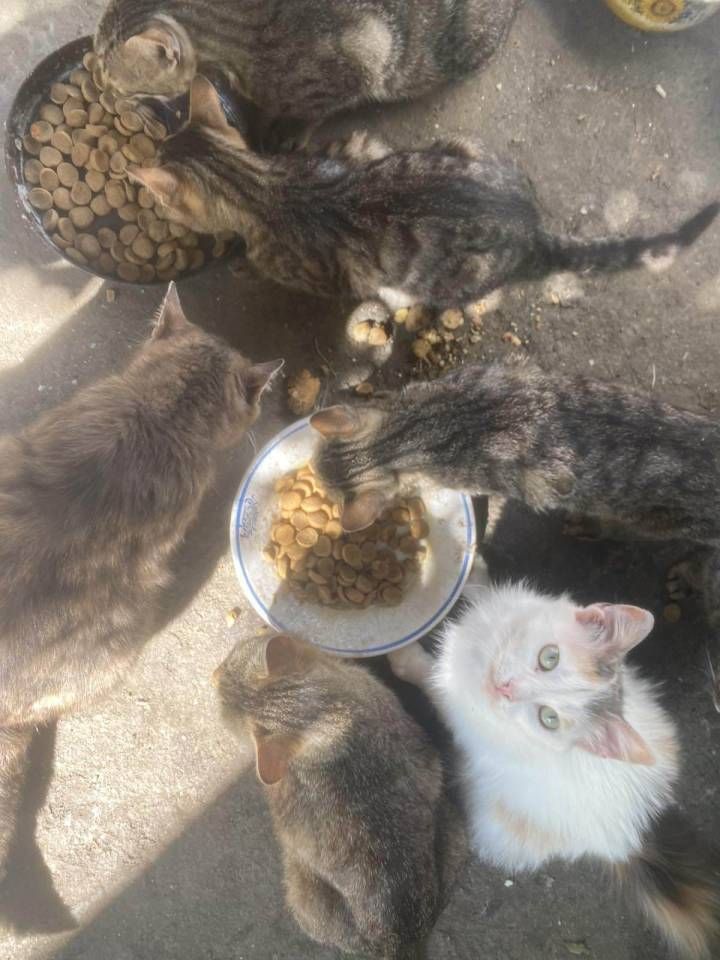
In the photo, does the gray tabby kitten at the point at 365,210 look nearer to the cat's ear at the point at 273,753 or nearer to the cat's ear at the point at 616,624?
the cat's ear at the point at 616,624

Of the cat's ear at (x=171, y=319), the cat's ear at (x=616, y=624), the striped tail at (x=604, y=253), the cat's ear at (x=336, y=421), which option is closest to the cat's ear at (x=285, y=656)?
the cat's ear at (x=336, y=421)

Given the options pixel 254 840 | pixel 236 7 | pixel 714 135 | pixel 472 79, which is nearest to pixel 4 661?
pixel 254 840

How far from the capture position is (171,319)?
2188 millimetres

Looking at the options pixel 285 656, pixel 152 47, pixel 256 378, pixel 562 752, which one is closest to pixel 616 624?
pixel 562 752

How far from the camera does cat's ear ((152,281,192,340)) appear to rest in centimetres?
214

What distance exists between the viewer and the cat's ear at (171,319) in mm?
2137

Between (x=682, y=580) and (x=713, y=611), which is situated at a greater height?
(x=713, y=611)

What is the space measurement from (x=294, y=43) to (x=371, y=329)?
966 millimetres

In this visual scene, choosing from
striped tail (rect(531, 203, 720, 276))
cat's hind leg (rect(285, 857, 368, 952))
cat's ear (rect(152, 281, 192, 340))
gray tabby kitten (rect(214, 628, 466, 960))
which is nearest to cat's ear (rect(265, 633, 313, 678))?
gray tabby kitten (rect(214, 628, 466, 960))

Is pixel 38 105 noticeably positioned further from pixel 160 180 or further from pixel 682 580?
pixel 682 580

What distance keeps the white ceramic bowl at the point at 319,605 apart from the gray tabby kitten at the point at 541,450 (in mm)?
227

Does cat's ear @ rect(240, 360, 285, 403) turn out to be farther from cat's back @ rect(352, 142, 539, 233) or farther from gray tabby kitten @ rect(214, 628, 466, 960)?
gray tabby kitten @ rect(214, 628, 466, 960)

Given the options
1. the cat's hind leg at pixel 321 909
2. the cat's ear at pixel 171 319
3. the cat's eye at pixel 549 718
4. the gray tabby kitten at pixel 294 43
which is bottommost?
the cat's hind leg at pixel 321 909

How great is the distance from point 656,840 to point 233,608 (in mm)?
1724
